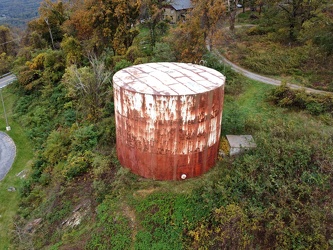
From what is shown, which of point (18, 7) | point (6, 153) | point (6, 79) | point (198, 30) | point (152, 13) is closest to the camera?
point (198, 30)

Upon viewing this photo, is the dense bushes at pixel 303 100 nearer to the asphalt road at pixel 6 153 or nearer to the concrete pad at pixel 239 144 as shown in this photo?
the concrete pad at pixel 239 144

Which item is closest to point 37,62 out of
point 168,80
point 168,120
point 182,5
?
point 168,80

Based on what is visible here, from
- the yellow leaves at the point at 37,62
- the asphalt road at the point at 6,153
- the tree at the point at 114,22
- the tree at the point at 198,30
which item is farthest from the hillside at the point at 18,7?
the tree at the point at 198,30

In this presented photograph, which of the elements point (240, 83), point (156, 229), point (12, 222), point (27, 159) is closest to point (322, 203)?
point (156, 229)

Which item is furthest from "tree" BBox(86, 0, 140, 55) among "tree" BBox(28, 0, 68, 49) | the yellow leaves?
"tree" BBox(28, 0, 68, 49)

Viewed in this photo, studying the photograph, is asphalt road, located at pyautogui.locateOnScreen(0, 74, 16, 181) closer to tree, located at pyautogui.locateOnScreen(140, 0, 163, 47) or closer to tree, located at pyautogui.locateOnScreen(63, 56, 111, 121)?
tree, located at pyautogui.locateOnScreen(63, 56, 111, 121)

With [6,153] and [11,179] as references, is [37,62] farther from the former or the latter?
[11,179]
